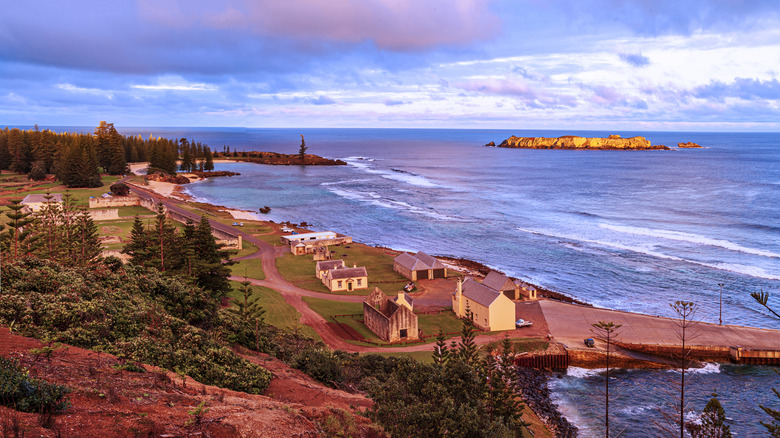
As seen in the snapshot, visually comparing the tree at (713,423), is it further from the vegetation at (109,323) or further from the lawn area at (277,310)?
the lawn area at (277,310)

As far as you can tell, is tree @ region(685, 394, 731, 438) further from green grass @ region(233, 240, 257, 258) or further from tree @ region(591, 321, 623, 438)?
green grass @ region(233, 240, 257, 258)

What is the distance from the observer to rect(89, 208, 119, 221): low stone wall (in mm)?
73625

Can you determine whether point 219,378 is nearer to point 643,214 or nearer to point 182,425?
point 182,425

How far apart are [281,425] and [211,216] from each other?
77.6m

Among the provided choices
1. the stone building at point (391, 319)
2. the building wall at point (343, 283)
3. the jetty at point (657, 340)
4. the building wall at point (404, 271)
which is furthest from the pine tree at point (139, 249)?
the jetty at point (657, 340)

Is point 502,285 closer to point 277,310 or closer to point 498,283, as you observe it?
point 498,283

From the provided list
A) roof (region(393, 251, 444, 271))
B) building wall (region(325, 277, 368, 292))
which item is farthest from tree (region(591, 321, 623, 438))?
building wall (region(325, 277, 368, 292))

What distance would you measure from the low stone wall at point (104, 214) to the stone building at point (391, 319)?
5495 centimetres

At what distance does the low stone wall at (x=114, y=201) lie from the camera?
81.4 meters

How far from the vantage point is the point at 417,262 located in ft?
176

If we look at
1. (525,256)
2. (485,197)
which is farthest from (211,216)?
(485,197)

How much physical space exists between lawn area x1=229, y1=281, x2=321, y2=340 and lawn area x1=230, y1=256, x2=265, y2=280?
4276mm

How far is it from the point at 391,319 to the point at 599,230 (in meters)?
55.6

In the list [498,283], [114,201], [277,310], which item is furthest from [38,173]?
[498,283]
